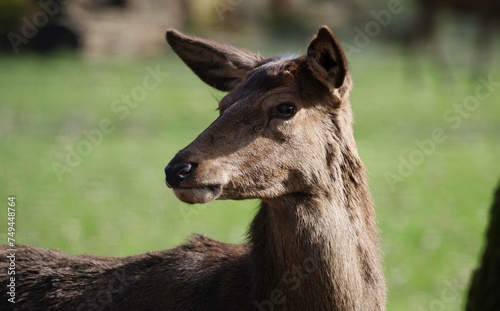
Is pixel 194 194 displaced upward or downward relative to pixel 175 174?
downward

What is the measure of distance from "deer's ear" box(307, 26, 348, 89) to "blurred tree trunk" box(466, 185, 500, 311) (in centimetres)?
134

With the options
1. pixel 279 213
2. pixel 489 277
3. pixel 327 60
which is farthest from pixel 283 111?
pixel 489 277

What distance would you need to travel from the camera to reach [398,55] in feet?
93.4

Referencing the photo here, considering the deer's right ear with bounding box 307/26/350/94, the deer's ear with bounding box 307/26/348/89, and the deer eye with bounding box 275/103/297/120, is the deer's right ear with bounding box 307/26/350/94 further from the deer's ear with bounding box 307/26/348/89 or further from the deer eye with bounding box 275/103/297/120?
the deer eye with bounding box 275/103/297/120

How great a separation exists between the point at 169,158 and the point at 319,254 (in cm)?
1046

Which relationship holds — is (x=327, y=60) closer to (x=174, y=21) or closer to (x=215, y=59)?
(x=215, y=59)

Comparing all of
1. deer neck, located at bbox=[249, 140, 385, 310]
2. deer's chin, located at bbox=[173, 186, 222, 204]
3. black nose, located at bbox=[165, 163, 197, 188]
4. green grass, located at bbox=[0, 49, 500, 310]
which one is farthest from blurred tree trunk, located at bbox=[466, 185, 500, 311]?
green grass, located at bbox=[0, 49, 500, 310]

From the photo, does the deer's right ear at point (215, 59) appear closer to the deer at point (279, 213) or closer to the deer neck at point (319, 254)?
the deer at point (279, 213)

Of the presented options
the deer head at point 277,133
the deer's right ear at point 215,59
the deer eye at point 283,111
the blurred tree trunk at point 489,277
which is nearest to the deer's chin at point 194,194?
the deer head at point 277,133

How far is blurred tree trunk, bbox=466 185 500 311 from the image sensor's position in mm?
4312

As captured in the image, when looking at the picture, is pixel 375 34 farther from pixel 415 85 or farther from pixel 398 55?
pixel 415 85

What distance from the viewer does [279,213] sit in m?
5.46

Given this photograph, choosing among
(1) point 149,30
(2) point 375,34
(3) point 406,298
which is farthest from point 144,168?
(2) point 375,34

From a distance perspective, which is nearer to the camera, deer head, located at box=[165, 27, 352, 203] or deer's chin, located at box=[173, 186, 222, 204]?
deer's chin, located at box=[173, 186, 222, 204]
